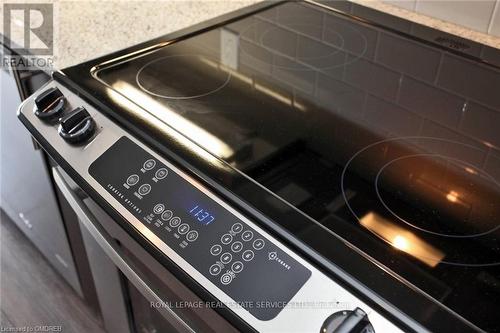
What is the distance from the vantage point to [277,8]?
3.40 ft

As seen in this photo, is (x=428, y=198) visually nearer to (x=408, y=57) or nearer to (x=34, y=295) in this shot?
(x=408, y=57)

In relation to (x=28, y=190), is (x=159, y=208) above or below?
above

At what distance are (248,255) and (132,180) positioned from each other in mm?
200

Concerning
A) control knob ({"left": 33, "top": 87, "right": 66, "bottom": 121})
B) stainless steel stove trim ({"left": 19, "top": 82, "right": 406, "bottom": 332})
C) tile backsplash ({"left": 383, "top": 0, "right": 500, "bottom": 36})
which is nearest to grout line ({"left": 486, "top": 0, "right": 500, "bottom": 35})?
tile backsplash ({"left": 383, "top": 0, "right": 500, "bottom": 36})

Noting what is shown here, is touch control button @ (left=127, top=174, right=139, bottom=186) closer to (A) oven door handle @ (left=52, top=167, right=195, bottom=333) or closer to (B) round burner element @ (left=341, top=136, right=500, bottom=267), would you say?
(A) oven door handle @ (left=52, top=167, right=195, bottom=333)

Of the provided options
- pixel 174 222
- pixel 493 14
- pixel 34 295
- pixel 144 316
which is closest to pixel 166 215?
pixel 174 222

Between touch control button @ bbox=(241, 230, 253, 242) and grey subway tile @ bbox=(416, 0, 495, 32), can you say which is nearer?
touch control button @ bbox=(241, 230, 253, 242)

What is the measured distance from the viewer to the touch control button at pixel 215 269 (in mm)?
523

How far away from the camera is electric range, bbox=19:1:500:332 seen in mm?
488

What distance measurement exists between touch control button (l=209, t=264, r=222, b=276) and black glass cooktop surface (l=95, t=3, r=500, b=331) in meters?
0.12

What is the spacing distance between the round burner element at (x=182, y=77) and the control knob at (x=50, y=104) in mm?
123

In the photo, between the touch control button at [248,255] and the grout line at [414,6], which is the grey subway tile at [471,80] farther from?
the touch control button at [248,255]

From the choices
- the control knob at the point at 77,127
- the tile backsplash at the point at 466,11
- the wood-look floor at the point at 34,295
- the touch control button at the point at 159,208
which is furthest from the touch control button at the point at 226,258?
the wood-look floor at the point at 34,295

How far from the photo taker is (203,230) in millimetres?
557
